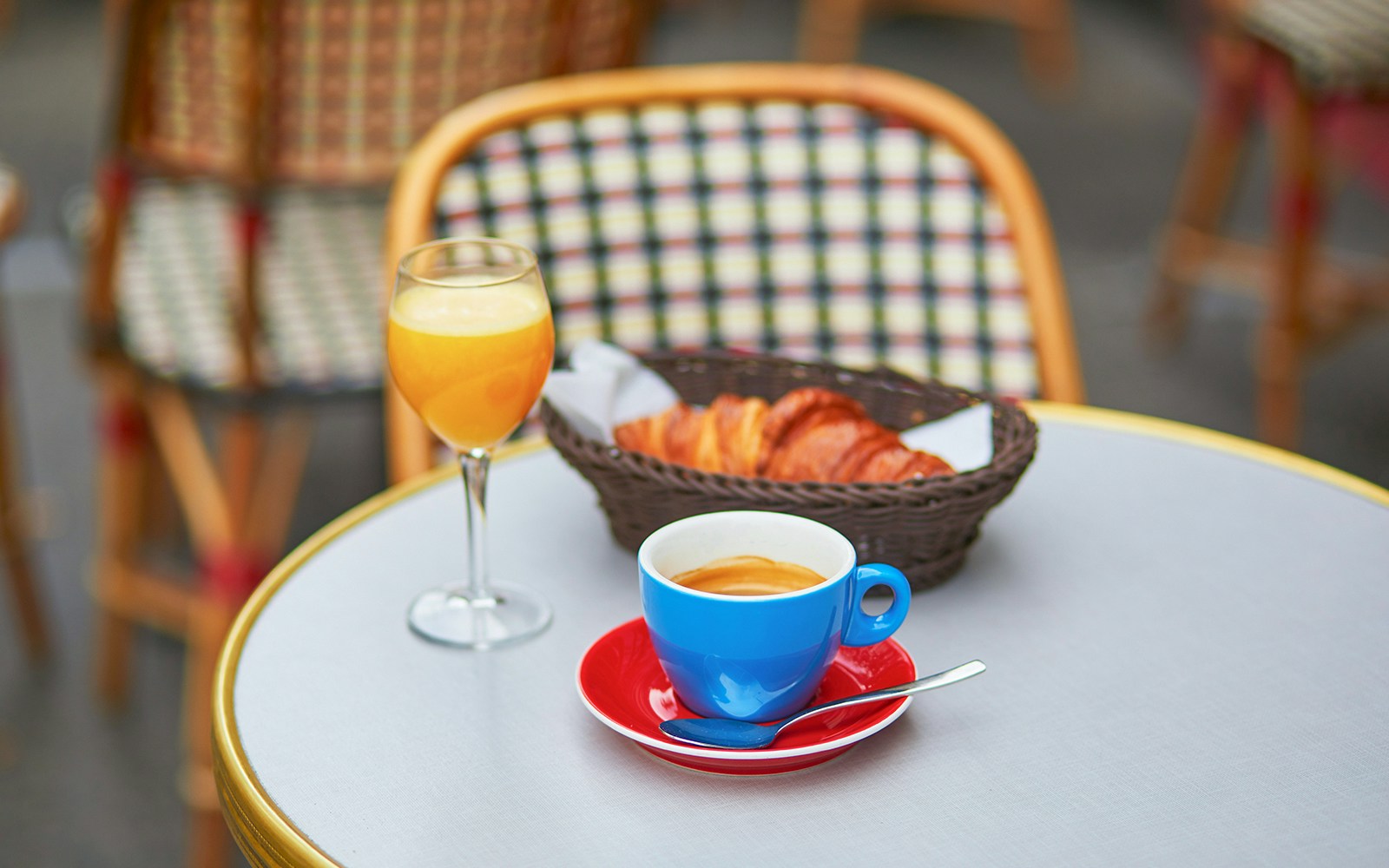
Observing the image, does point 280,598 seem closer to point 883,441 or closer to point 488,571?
point 488,571

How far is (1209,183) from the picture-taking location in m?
2.84

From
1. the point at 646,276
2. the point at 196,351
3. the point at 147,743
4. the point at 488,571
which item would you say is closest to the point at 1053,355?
the point at 646,276

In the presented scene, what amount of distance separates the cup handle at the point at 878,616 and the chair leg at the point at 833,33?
13.8 ft

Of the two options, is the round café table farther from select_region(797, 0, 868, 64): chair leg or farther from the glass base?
select_region(797, 0, 868, 64): chair leg

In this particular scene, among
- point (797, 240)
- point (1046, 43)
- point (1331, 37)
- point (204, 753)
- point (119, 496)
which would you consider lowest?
point (204, 753)

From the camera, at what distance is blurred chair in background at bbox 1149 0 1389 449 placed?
2.29 metres

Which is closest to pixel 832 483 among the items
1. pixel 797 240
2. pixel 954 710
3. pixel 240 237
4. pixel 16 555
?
pixel 954 710

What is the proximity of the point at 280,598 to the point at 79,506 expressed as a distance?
172 cm

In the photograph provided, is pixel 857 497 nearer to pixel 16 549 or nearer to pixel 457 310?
pixel 457 310

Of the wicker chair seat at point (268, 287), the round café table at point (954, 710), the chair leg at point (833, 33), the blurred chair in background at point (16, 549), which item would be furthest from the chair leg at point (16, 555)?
the chair leg at point (833, 33)

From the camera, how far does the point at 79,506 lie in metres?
2.37

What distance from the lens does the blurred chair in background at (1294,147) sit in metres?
2.29

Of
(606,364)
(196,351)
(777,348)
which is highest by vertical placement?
(606,364)

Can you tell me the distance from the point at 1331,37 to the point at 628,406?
1.82 m
